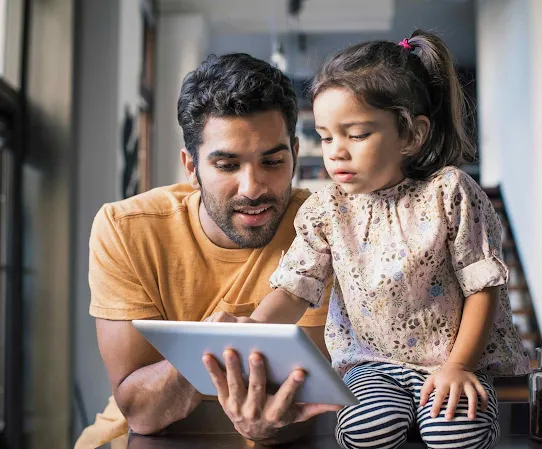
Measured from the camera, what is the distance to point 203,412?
129 cm

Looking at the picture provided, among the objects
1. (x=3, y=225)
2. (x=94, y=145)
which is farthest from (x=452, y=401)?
(x=94, y=145)

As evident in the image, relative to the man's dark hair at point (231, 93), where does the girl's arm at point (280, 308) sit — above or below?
below

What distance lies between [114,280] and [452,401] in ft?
2.25

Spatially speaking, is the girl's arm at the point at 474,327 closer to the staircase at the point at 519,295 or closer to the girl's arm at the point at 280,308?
the girl's arm at the point at 280,308

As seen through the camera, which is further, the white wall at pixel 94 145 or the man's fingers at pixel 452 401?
the white wall at pixel 94 145

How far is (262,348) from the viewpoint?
0.93m

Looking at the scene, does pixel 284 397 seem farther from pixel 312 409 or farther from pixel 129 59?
pixel 129 59

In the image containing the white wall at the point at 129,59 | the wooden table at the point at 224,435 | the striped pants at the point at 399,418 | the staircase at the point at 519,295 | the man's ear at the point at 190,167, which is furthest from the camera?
the staircase at the point at 519,295

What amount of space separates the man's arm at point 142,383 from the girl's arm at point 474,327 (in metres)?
0.45

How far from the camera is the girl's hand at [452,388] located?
0.97 metres

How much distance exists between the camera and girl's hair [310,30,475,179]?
110 centimetres

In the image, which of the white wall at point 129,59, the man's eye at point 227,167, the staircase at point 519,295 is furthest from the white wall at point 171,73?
the man's eye at point 227,167

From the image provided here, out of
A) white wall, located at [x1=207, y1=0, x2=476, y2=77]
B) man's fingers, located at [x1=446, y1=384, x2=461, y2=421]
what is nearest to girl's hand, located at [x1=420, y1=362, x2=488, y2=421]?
man's fingers, located at [x1=446, y1=384, x2=461, y2=421]

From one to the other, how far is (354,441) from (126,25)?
9.77 feet
